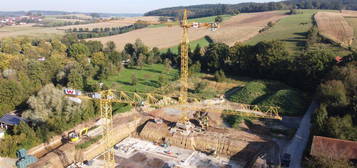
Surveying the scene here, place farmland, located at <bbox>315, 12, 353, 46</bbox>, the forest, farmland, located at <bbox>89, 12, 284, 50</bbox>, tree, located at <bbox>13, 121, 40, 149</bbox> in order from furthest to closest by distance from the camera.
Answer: farmland, located at <bbox>89, 12, 284, 50</bbox> < farmland, located at <bbox>315, 12, 353, 46</bbox> < the forest < tree, located at <bbox>13, 121, 40, 149</bbox>

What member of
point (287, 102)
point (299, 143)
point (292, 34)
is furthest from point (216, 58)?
point (299, 143)

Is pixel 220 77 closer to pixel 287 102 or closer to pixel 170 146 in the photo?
pixel 287 102

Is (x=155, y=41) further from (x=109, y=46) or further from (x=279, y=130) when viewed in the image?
(x=279, y=130)

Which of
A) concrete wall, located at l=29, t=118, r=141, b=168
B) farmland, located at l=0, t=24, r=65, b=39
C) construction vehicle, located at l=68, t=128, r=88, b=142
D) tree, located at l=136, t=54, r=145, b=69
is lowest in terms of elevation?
concrete wall, located at l=29, t=118, r=141, b=168

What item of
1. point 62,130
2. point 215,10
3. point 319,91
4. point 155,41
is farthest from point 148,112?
point 215,10

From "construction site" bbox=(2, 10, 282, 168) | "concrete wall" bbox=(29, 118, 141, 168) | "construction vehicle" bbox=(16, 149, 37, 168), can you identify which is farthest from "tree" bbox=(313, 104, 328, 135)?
"construction vehicle" bbox=(16, 149, 37, 168)

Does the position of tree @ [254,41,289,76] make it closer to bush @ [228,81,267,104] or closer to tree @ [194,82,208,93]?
bush @ [228,81,267,104]

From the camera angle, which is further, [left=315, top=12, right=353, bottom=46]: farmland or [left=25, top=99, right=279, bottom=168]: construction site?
[left=315, top=12, right=353, bottom=46]: farmland

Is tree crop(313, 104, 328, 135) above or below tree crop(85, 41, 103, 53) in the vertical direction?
below
